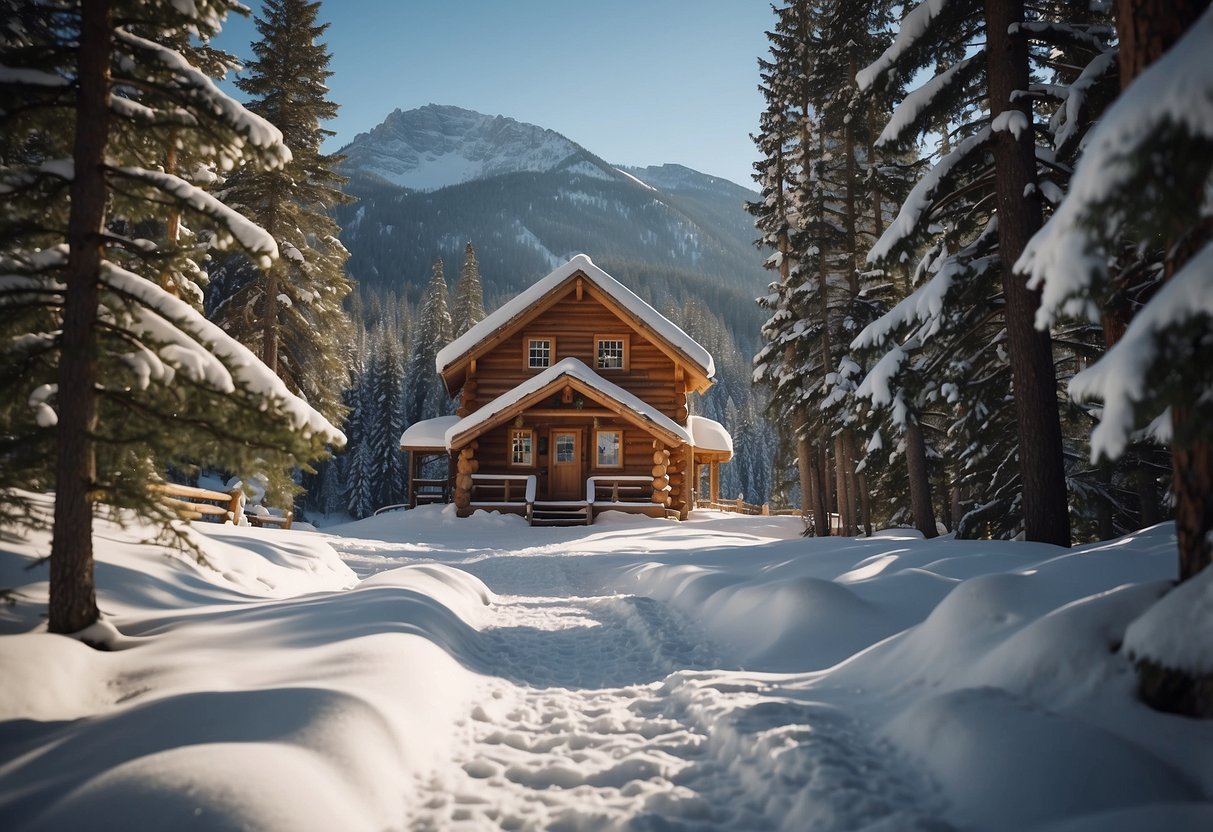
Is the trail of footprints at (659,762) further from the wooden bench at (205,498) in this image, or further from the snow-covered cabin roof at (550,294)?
the snow-covered cabin roof at (550,294)

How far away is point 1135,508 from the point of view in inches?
489

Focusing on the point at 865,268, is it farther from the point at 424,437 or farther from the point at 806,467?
the point at 424,437

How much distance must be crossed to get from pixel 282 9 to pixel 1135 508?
85.3 feet

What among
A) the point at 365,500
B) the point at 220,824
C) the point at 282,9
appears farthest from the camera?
the point at 365,500

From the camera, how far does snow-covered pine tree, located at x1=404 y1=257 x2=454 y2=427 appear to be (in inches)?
2021

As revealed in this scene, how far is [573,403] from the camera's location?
2123 centimetres

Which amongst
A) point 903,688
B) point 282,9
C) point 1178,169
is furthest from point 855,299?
point 282,9

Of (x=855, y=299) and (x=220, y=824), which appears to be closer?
(x=220, y=824)

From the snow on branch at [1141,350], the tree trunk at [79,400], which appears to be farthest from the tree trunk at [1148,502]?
the tree trunk at [79,400]

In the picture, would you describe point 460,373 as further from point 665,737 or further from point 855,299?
point 665,737

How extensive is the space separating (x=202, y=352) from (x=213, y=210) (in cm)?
116

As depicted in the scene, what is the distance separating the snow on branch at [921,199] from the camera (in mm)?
7895

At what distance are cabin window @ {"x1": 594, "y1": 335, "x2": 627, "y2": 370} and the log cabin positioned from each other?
0.04 metres

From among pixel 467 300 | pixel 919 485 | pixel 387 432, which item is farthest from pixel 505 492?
pixel 387 432
